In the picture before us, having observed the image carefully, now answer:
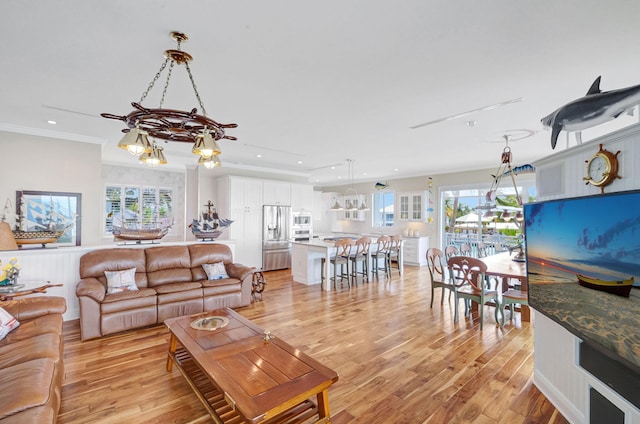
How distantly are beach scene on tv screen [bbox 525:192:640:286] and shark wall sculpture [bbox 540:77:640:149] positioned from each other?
1.67ft

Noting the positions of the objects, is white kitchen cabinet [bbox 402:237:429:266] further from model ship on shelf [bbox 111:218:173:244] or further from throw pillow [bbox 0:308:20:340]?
throw pillow [bbox 0:308:20:340]

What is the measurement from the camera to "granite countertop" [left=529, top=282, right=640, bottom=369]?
1.37 meters

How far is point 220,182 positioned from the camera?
749 centimetres

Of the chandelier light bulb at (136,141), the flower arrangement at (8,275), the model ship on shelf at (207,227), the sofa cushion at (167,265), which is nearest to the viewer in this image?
the chandelier light bulb at (136,141)

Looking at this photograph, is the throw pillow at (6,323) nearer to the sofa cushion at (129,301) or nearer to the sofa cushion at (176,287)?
the sofa cushion at (129,301)

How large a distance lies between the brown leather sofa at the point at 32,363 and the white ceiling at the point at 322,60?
224 centimetres

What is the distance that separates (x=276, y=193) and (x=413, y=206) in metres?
4.32

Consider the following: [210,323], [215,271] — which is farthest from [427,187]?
[210,323]

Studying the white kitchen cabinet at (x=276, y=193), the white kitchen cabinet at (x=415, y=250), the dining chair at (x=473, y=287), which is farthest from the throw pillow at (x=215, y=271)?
the white kitchen cabinet at (x=415, y=250)

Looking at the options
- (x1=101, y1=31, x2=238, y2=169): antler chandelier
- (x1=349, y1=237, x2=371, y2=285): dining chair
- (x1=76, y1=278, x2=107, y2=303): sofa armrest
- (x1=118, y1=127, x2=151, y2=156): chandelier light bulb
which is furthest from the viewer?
(x1=349, y1=237, x2=371, y2=285): dining chair

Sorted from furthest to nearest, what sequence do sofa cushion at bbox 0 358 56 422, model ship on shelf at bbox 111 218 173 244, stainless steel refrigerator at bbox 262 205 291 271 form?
stainless steel refrigerator at bbox 262 205 291 271
model ship on shelf at bbox 111 218 173 244
sofa cushion at bbox 0 358 56 422

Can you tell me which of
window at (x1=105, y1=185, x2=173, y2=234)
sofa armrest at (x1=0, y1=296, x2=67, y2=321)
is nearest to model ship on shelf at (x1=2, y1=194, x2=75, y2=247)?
sofa armrest at (x1=0, y1=296, x2=67, y2=321)

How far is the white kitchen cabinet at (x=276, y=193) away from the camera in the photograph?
7762mm

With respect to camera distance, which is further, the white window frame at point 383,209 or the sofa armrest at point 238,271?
the white window frame at point 383,209
